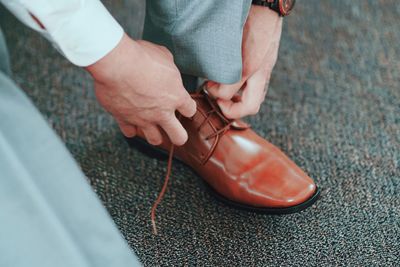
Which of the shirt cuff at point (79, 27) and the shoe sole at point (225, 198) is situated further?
the shoe sole at point (225, 198)

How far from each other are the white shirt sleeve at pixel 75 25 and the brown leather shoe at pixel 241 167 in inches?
11.4

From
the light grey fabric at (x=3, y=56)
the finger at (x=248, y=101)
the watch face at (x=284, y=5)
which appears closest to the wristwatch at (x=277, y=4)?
the watch face at (x=284, y=5)

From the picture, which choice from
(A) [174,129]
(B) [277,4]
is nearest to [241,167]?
(A) [174,129]

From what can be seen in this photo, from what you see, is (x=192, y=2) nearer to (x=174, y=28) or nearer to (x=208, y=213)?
(x=174, y=28)

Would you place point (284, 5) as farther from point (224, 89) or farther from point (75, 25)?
point (75, 25)

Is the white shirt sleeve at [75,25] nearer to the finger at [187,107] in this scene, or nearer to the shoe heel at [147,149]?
the finger at [187,107]

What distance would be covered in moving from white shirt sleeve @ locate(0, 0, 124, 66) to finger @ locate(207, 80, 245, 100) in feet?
0.87

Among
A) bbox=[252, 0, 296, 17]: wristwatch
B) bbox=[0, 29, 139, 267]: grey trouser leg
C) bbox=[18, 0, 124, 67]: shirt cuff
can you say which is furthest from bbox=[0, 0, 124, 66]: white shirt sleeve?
bbox=[252, 0, 296, 17]: wristwatch

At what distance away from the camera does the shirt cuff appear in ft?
2.11

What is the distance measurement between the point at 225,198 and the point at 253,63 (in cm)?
24

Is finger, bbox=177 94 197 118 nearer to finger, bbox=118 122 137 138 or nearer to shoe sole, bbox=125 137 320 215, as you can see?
finger, bbox=118 122 137 138

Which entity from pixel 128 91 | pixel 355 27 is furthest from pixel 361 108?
pixel 128 91

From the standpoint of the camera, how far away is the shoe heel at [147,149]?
108 centimetres

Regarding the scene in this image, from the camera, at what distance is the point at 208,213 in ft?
3.22
